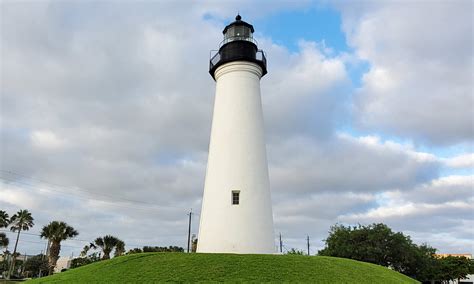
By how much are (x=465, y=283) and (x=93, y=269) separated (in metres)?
74.0

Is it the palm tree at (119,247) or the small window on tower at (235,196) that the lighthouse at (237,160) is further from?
the palm tree at (119,247)

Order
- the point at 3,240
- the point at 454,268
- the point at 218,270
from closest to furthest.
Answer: the point at 218,270, the point at 454,268, the point at 3,240

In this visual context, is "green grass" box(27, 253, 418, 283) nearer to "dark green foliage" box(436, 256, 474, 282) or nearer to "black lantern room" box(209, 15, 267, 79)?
"black lantern room" box(209, 15, 267, 79)

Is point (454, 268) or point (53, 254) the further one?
point (454, 268)

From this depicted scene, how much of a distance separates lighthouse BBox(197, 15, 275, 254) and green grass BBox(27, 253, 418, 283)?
3.74 m

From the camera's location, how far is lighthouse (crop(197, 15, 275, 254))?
2133cm

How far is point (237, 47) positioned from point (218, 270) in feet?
47.7

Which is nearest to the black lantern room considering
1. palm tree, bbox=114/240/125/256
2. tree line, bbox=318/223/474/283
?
tree line, bbox=318/223/474/283

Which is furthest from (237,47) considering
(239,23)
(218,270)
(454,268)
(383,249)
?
(454,268)

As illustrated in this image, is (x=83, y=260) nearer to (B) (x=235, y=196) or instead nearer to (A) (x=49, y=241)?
(A) (x=49, y=241)

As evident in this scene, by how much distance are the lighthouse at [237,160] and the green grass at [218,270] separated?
3.74 metres

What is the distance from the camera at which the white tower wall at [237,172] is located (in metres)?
21.3

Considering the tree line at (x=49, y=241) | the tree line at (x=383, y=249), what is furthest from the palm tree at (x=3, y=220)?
the tree line at (x=383, y=249)

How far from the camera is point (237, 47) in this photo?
80.9 feet
